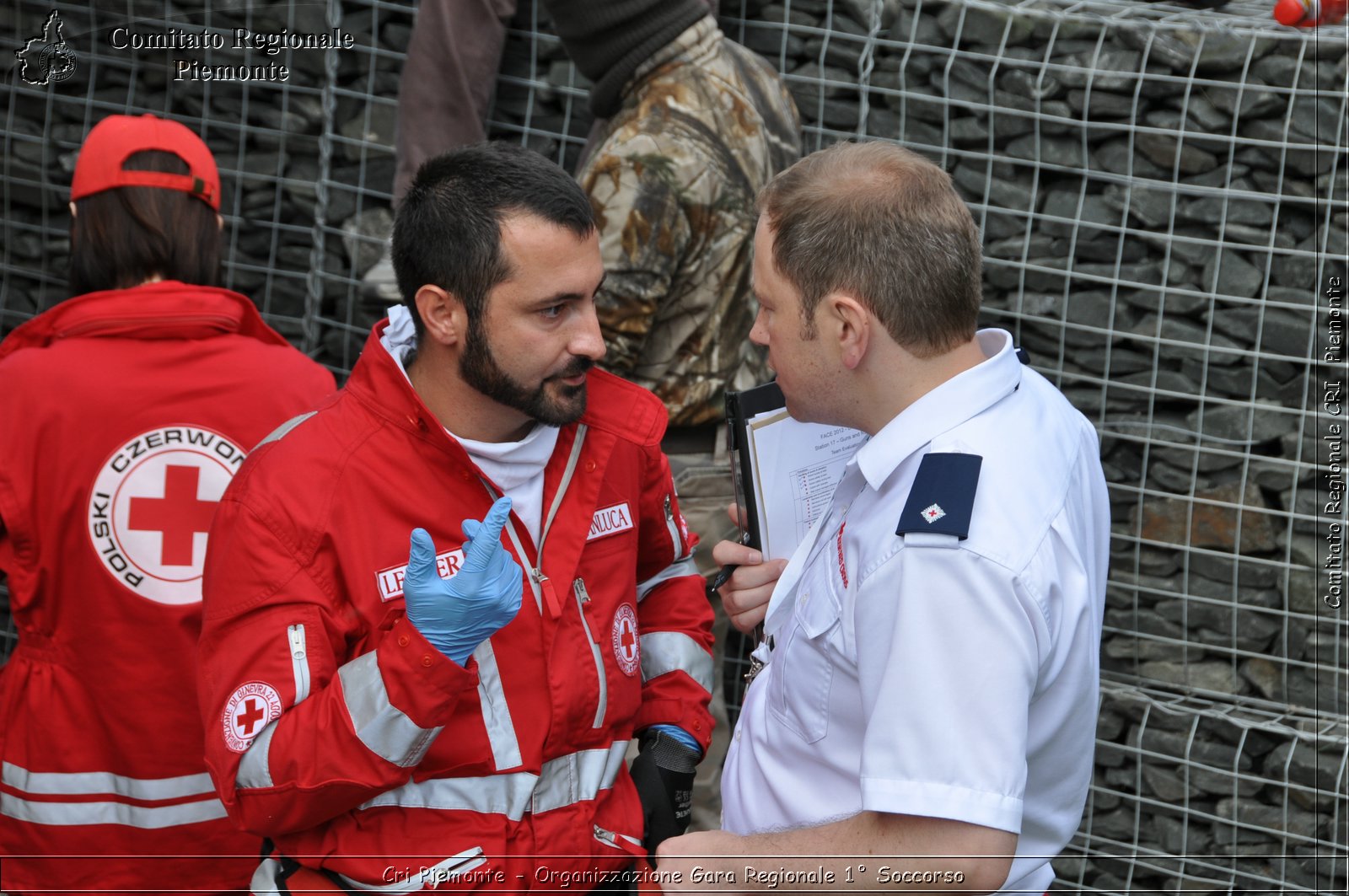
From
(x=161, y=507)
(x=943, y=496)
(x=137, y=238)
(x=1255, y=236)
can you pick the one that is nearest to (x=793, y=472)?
(x=943, y=496)

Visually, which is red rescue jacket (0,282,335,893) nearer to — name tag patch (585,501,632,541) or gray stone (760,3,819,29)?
name tag patch (585,501,632,541)

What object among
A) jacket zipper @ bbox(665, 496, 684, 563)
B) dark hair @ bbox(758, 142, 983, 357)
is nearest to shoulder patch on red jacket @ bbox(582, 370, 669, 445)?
jacket zipper @ bbox(665, 496, 684, 563)

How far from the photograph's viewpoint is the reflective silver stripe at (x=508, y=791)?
2039 mm

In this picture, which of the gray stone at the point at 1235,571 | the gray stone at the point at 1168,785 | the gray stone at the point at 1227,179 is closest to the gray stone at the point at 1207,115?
the gray stone at the point at 1227,179

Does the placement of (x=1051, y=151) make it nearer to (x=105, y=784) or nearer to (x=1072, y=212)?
(x=1072, y=212)

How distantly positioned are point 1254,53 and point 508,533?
3.05m

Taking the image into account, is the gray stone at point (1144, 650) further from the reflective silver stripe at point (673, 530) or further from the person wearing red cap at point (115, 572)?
the person wearing red cap at point (115, 572)

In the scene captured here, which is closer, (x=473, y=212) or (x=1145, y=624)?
(x=473, y=212)

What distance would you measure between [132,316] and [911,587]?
1.87 m

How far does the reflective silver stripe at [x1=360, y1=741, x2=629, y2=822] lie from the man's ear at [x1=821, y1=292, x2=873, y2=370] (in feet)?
2.91

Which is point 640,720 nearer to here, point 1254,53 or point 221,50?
point 1254,53

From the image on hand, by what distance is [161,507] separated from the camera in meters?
2.63

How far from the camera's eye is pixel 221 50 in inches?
183

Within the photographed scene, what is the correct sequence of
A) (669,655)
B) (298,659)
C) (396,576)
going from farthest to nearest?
(669,655) < (396,576) < (298,659)
